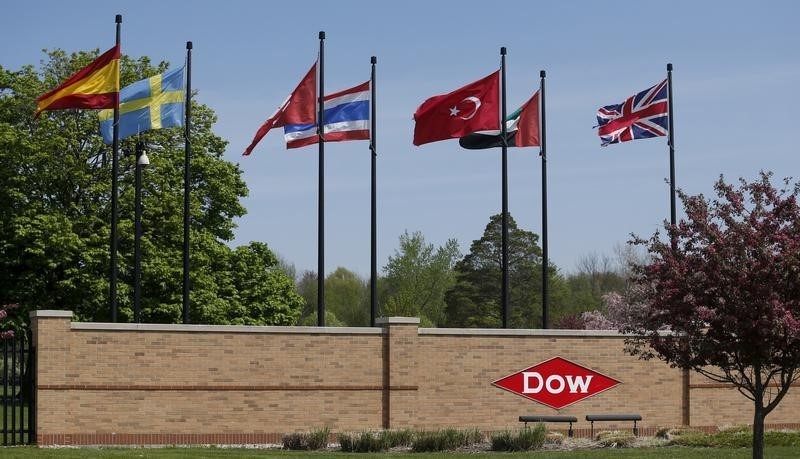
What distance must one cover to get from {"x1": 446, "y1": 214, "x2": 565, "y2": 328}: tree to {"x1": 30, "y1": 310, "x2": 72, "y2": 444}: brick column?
170 feet


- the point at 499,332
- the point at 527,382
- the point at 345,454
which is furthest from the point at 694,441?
the point at 345,454

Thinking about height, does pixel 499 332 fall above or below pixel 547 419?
above

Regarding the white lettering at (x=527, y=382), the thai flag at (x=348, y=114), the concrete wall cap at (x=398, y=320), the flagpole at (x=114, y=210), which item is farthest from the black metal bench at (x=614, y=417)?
the flagpole at (x=114, y=210)

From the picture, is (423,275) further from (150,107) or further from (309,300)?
(150,107)

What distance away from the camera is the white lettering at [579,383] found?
3041 centimetres

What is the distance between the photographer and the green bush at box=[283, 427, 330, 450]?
25.8m

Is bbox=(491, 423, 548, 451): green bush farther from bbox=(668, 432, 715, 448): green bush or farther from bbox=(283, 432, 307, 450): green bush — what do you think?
bbox=(283, 432, 307, 450): green bush

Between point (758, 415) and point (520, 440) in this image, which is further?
point (520, 440)

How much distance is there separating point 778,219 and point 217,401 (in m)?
13.4

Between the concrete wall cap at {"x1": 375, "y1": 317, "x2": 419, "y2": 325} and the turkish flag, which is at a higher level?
the turkish flag

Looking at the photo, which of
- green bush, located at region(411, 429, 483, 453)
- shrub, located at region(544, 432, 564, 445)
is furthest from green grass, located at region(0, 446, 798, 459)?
shrub, located at region(544, 432, 564, 445)

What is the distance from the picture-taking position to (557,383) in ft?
99.4

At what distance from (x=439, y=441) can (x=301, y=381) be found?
4.35 m

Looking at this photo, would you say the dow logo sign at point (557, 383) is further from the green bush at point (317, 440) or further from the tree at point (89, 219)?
the tree at point (89, 219)
